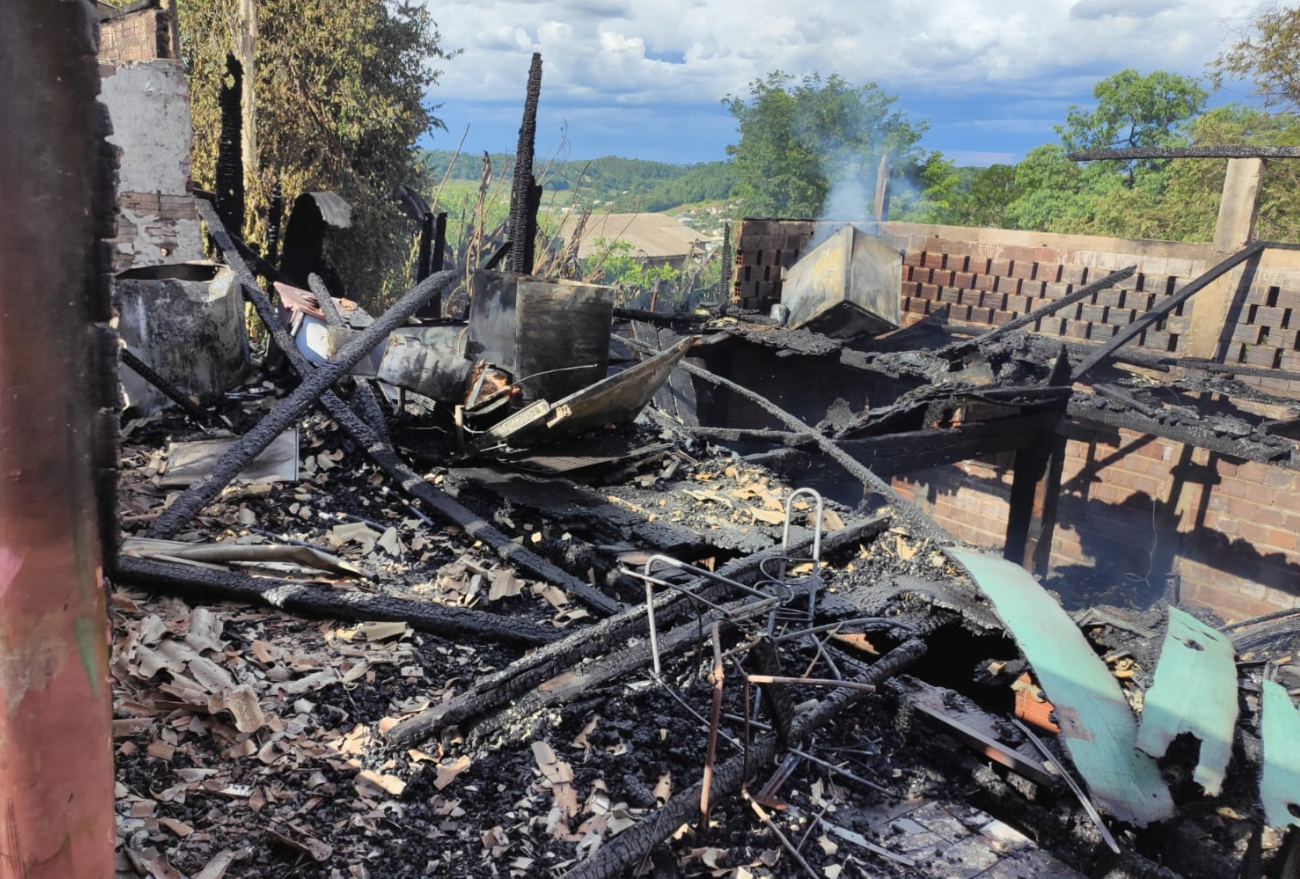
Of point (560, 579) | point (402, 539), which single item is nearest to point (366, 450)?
point (402, 539)

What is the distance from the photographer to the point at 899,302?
1195cm

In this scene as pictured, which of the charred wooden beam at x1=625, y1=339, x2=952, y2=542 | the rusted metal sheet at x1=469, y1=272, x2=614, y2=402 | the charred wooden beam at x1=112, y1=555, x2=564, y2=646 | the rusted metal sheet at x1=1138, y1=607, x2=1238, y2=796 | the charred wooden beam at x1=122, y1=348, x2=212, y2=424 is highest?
the rusted metal sheet at x1=469, y1=272, x2=614, y2=402

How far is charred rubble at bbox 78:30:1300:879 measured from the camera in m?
2.83

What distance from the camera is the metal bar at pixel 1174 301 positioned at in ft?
27.4

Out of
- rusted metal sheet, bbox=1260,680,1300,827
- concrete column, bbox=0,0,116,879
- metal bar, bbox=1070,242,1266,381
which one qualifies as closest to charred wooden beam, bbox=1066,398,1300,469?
metal bar, bbox=1070,242,1266,381

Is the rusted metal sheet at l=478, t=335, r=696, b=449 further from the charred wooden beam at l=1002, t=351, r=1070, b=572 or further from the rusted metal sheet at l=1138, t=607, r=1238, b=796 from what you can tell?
the charred wooden beam at l=1002, t=351, r=1070, b=572

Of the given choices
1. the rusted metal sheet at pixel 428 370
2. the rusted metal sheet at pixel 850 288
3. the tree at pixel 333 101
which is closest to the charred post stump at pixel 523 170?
the rusted metal sheet at pixel 428 370

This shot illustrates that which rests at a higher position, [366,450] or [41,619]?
[41,619]

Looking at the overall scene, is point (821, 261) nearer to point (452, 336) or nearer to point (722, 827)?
point (452, 336)

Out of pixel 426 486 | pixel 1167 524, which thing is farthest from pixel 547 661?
pixel 1167 524

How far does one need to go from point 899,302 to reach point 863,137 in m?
44.8

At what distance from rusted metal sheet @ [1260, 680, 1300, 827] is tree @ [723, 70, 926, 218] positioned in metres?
47.4

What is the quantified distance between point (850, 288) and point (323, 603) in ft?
29.0

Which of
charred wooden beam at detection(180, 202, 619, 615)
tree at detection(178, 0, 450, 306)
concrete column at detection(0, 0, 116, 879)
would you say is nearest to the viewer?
concrete column at detection(0, 0, 116, 879)
